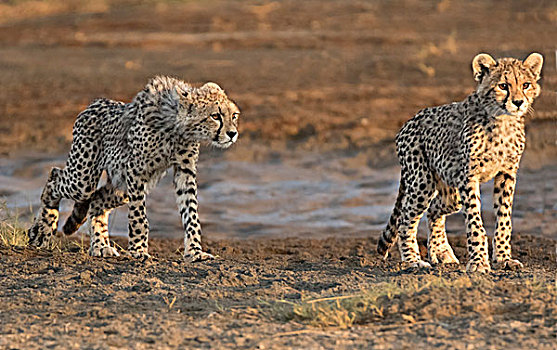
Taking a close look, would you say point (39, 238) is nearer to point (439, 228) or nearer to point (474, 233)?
point (439, 228)

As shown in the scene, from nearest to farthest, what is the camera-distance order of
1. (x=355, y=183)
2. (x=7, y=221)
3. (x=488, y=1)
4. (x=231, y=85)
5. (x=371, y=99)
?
(x=7, y=221), (x=355, y=183), (x=371, y=99), (x=231, y=85), (x=488, y=1)

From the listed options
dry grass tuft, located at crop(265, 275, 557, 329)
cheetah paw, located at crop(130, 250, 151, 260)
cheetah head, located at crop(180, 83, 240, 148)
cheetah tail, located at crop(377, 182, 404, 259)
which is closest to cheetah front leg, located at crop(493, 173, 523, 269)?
cheetah tail, located at crop(377, 182, 404, 259)

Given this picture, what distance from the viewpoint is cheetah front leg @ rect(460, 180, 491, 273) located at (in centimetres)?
691

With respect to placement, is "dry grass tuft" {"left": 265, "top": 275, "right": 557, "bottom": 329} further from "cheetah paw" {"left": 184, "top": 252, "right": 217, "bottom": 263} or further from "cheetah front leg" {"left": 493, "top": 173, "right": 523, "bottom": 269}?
"cheetah paw" {"left": 184, "top": 252, "right": 217, "bottom": 263}

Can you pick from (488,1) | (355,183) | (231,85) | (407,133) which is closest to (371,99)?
(231,85)

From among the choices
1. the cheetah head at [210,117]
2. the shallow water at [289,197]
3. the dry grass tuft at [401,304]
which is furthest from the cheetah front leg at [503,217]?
the shallow water at [289,197]

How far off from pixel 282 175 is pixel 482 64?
5595 mm

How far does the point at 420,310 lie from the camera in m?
5.53

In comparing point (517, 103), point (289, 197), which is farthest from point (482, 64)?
point (289, 197)

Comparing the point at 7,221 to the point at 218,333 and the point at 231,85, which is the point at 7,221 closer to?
the point at 218,333

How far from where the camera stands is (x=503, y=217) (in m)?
7.03

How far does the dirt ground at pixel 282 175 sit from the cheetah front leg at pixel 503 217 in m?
0.32

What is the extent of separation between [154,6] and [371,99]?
449 inches

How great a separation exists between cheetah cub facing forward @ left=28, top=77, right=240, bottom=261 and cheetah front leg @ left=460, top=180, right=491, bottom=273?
67.4 inches
